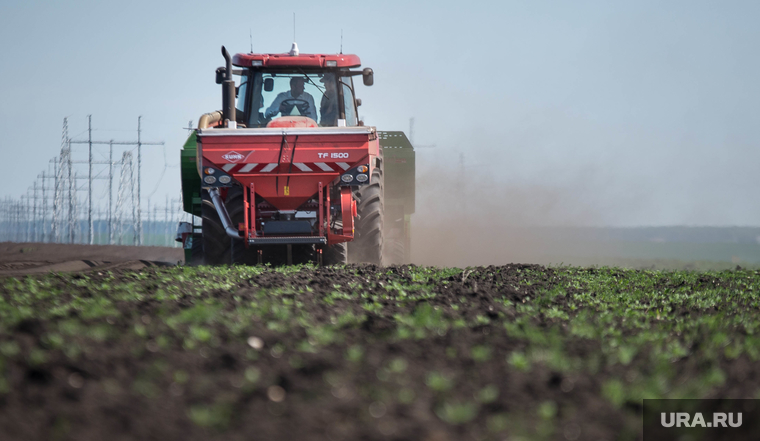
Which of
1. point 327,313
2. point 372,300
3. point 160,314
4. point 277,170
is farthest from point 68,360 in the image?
point 277,170

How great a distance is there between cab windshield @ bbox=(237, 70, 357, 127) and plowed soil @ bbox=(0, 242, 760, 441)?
19.7 feet

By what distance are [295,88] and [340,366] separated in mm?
8782

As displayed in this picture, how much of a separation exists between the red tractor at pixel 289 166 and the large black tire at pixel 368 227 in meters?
0.02

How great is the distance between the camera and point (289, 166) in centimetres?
1015

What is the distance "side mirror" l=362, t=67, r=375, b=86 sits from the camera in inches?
447

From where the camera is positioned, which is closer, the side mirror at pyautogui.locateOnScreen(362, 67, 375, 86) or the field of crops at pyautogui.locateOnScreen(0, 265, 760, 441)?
the field of crops at pyautogui.locateOnScreen(0, 265, 760, 441)

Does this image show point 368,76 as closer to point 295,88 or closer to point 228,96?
point 295,88

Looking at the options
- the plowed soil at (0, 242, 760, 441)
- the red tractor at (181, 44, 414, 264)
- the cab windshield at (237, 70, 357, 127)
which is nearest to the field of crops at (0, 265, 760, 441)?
the plowed soil at (0, 242, 760, 441)

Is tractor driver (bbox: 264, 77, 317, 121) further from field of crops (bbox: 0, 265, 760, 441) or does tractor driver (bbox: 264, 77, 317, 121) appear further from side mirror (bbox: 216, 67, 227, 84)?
field of crops (bbox: 0, 265, 760, 441)

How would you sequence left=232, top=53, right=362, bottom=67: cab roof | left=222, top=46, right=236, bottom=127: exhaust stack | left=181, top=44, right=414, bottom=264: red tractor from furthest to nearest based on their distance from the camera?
left=232, top=53, right=362, bottom=67: cab roof, left=222, top=46, right=236, bottom=127: exhaust stack, left=181, top=44, right=414, bottom=264: red tractor

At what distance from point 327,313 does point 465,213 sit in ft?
57.6

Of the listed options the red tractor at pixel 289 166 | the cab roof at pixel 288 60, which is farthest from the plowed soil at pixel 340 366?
the cab roof at pixel 288 60

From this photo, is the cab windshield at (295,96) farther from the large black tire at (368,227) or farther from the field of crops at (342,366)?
the field of crops at (342,366)

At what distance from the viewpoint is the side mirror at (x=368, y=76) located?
37.2ft
